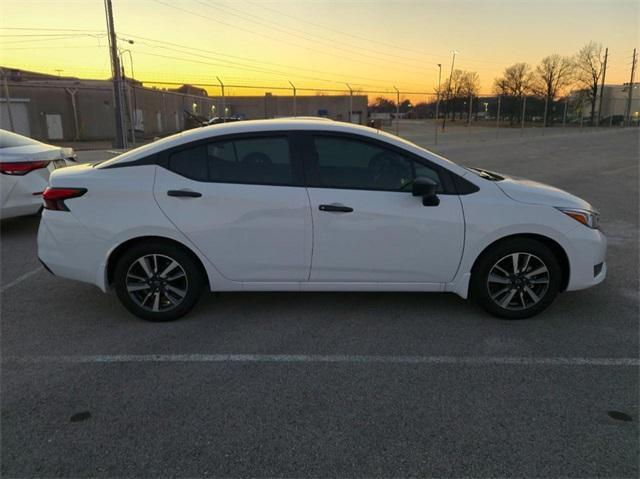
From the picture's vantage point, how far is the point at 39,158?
6.67 m

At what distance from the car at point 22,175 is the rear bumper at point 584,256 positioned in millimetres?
6438

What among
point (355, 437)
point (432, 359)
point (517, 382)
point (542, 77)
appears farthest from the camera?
point (542, 77)

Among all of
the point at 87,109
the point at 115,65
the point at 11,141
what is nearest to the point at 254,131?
the point at 11,141

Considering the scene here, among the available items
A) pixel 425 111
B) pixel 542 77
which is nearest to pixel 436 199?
pixel 425 111

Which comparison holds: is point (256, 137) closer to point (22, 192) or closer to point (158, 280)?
point (158, 280)

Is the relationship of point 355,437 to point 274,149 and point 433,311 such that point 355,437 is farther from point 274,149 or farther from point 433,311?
point 274,149

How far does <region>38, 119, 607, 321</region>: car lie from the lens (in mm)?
3930

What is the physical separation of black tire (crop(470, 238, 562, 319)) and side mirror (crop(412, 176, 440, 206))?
0.66m

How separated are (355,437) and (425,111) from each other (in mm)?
48171

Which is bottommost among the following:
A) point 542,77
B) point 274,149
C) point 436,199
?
point 436,199

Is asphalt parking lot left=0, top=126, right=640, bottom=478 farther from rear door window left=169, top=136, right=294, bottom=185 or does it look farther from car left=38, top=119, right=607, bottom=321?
rear door window left=169, top=136, right=294, bottom=185

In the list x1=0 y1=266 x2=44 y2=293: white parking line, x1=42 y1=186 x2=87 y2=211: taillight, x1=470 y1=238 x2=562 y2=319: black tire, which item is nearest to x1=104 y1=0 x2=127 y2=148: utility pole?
x1=0 y1=266 x2=44 y2=293: white parking line

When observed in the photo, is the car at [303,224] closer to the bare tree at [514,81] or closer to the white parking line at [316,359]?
the white parking line at [316,359]

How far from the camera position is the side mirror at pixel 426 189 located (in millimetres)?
3814
